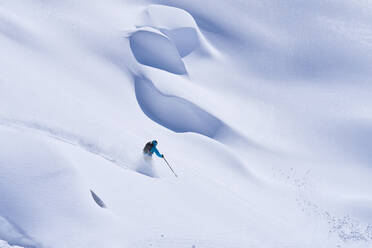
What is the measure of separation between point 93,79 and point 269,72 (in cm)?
1223

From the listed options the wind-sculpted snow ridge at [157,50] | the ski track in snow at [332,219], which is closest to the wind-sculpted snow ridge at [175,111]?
the wind-sculpted snow ridge at [157,50]

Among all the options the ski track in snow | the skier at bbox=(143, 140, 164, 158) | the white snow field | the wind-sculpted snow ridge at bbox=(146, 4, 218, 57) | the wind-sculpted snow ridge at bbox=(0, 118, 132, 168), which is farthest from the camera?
the wind-sculpted snow ridge at bbox=(146, 4, 218, 57)

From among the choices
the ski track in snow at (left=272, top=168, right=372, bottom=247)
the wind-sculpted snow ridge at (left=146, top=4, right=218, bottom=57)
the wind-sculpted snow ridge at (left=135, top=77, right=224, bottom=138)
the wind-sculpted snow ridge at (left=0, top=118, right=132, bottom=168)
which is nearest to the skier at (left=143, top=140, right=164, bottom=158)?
the wind-sculpted snow ridge at (left=0, top=118, right=132, bottom=168)

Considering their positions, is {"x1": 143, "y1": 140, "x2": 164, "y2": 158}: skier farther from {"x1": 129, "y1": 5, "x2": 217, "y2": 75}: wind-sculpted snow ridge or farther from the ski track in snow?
{"x1": 129, "y1": 5, "x2": 217, "y2": 75}: wind-sculpted snow ridge

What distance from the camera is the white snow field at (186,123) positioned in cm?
1430

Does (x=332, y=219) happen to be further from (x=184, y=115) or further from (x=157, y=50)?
(x=157, y=50)

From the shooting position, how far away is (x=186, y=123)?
24047 millimetres

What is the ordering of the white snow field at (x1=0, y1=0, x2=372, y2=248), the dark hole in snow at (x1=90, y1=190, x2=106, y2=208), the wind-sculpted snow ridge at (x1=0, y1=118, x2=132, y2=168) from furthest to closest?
the wind-sculpted snow ridge at (x1=0, y1=118, x2=132, y2=168) < the dark hole in snow at (x1=90, y1=190, x2=106, y2=208) < the white snow field at (x1=0, y1=0, x2=372, y2=248)

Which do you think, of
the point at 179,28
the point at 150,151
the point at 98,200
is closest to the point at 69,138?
the point at 150,151

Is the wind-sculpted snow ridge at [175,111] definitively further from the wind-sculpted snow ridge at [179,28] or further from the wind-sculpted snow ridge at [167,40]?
the wind-sculpted snow ridge at [179,28]

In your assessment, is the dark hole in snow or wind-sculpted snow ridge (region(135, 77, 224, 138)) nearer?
the dark hole in snow

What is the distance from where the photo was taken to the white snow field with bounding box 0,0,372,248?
1430 centimetres

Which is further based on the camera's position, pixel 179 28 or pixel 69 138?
pixel 179 28

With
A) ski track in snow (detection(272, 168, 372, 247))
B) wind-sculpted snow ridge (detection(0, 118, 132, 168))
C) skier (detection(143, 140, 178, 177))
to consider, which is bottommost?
wind-sculpted snow ridge (detection(0, 118, 132, 168))
